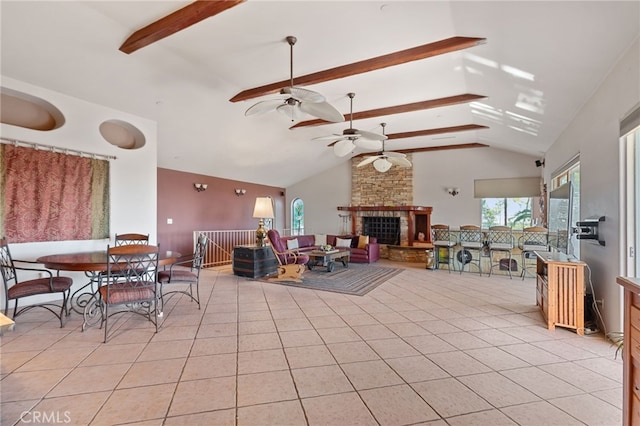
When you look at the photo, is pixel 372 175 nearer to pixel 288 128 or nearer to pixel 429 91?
pixel 288 128

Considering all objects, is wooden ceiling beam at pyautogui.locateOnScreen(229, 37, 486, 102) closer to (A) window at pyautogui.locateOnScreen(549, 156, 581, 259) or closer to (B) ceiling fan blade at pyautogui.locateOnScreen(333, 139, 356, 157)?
(B) ceiling fan blade at pyautogui.locateOnScreen(333, 139, 356, 157)

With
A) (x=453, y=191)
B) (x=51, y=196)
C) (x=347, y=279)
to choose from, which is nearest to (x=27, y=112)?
(x=51, y=196)

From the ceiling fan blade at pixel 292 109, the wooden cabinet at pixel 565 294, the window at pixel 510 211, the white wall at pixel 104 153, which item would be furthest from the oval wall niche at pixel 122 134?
the window at pixel 510 211

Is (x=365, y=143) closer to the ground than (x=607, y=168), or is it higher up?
higher up

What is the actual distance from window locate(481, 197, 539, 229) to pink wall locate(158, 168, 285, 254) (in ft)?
22.7

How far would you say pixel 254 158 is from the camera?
8008mm

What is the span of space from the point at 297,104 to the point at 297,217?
8.01 m

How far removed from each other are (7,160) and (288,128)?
15.6 feet

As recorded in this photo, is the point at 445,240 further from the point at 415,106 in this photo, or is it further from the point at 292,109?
the point at 292,109

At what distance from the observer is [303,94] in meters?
3.13

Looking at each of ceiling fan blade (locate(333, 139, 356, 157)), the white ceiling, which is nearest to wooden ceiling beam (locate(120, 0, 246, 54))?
the white ceiling

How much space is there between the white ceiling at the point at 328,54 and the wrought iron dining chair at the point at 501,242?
6.50ft

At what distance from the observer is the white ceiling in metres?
2.66

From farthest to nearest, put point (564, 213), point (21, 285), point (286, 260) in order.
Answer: point (286, 260) → point (564, 213) → point (21, 285)
